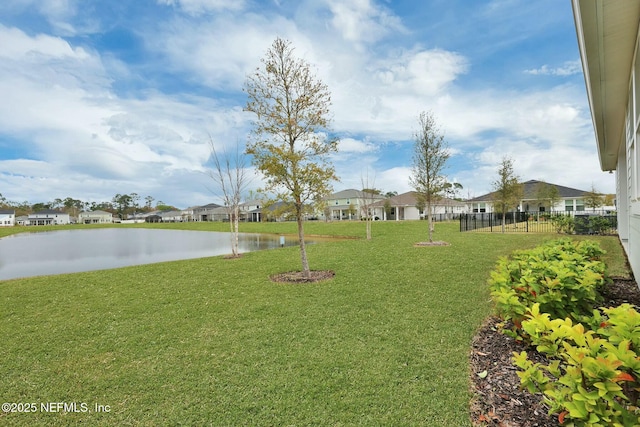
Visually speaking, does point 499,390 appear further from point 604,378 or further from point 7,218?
point 7,218

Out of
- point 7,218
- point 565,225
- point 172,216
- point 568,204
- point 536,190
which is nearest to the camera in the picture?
point 565,225

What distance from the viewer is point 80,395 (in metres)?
3.28

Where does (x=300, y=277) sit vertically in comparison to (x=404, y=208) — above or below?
below

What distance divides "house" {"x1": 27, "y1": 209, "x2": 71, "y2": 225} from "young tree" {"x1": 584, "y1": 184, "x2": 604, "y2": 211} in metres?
118

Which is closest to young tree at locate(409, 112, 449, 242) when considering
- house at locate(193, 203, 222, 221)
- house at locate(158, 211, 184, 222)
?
house at locate(193, 203, 222, 221)

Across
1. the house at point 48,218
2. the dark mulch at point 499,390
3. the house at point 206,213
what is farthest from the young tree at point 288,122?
the house at point 48,218

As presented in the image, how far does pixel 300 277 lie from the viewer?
8492mm

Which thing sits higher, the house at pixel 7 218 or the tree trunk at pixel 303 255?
the house at pixel 7 218

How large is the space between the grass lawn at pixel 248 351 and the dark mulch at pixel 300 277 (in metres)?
0.55

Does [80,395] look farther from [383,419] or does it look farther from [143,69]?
[143,69]

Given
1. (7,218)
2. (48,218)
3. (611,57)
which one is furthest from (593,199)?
(48,218)

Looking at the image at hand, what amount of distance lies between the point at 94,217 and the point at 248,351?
11837 cm

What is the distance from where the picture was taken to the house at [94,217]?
325 ft

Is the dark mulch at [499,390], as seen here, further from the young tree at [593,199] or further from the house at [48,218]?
the house at [48,218]
